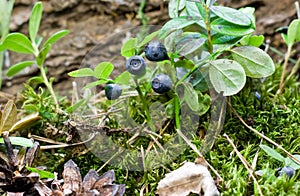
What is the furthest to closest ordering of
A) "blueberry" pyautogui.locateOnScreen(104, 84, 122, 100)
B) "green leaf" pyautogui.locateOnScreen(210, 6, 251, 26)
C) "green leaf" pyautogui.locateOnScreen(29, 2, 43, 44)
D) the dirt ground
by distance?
the dirt ground → "green leaf" pyautogui.locateOnScreen(29, 2, 43, 44) → "blueberry" pyautogui.locateOnScreen(104, 84, 122, 100) → "green leaf" pyautogui.locateOnScreen(210, 6, 251, 26)

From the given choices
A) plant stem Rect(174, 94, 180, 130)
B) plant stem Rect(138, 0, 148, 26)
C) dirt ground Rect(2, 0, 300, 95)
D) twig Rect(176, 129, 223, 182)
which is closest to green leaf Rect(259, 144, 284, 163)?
twig Rect(176, 129, 223, 182)

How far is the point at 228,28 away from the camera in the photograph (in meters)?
1.05

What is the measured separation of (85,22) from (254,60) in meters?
1.05

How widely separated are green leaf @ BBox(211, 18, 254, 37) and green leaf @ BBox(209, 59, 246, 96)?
72 mm

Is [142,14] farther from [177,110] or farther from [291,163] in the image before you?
[291,163]

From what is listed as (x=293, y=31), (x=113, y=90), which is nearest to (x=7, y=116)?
(x=113, y=90)

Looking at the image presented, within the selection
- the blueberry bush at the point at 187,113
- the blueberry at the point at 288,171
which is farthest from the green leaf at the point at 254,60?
the blueberry at the point at 288,171

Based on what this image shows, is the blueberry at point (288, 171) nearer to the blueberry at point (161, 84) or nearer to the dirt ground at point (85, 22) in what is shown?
the blueberry at point (161, 84)

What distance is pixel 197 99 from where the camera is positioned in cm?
108

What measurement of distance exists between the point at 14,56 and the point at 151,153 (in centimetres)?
107

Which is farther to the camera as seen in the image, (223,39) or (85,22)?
(85,22)

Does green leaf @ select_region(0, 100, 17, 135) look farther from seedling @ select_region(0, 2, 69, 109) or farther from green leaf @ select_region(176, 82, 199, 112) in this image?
green leaf @ select_region(176, 82, 199, 112)

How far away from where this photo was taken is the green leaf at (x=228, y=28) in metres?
1.03

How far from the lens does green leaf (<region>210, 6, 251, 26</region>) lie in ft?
3.35
